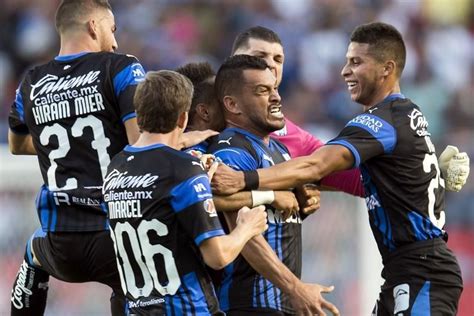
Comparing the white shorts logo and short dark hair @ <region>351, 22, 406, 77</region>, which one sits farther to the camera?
short dark hair @ <region>351, 22, 406, 77</region>

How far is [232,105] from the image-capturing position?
7105mm

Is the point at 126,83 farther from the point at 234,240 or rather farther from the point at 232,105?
the point at 234,240

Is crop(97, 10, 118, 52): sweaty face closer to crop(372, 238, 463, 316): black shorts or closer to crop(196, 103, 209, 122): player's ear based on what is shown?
crop(196, 103, 209, 122): player's ear

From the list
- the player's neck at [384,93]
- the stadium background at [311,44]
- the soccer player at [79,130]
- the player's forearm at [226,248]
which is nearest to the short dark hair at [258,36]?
the player's neck at [384,93]

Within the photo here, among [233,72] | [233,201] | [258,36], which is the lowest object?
[233,201]

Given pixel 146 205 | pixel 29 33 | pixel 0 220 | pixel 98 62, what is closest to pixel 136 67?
pixel 98 62

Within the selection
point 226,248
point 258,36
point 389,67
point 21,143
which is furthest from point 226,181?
point 258,36

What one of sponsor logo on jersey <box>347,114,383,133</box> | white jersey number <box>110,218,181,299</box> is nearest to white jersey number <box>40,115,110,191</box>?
white jersey number <box>110,218,181,299</box>

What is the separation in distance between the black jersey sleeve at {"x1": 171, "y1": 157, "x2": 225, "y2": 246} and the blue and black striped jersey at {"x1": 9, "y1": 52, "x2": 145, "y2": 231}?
104cm

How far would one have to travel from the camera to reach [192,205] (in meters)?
5.84

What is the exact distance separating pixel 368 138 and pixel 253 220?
3.82 ft

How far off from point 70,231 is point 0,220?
520cm

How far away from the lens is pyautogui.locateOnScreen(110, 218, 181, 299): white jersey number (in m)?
5.91

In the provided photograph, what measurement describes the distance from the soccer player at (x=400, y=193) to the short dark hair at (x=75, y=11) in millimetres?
1548
